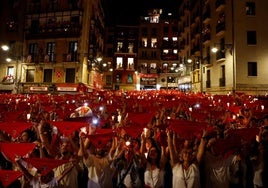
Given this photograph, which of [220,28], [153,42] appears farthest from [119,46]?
[220,28]

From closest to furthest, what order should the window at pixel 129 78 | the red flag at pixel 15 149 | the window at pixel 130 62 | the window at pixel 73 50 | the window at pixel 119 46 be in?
1. the red flag at pixel 15 149
2. the window at pixel 73 50
3. the window at pixel 119 46
4. the window at pixel 129 78
5. the window at pixel 130 62

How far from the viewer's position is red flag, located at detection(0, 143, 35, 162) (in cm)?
559

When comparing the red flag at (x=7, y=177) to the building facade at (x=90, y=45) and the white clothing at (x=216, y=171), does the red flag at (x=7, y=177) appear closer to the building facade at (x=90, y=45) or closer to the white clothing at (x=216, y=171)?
the white clothing at (x=216, y=171)

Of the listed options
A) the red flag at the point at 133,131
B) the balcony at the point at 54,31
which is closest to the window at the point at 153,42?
the balcony at the point at 54,31

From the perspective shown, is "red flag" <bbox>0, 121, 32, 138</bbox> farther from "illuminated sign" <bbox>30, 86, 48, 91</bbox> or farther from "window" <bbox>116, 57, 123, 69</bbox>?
"window" <bbox>116, 57, 123, 69</bbox>

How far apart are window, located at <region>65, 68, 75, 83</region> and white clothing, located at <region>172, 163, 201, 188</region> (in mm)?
38620

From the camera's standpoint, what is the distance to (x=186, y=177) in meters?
5.63

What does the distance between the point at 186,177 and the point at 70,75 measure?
39154 millimetres

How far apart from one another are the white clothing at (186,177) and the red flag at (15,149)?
289 centimetres

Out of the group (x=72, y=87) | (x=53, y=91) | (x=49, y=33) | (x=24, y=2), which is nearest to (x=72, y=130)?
(x=72, y=87)

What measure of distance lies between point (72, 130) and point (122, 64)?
6893cm

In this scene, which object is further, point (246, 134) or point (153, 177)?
point (246, 134)

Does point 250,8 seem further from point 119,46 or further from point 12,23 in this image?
point 119,46

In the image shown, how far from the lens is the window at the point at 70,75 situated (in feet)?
141
